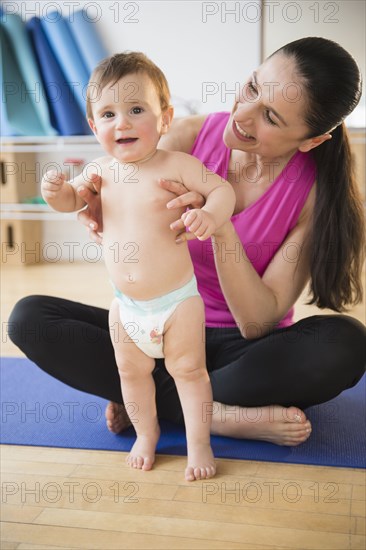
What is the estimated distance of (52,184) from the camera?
1171 millimetres

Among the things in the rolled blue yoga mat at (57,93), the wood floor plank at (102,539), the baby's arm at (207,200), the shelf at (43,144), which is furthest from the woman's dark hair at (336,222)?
the rolled blue yoga mat at (57,93)

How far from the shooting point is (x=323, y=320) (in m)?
1.36

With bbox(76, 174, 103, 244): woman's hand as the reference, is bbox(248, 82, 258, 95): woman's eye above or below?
above

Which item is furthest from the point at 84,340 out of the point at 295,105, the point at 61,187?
the point at 295,105

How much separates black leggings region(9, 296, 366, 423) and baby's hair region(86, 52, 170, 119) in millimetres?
478

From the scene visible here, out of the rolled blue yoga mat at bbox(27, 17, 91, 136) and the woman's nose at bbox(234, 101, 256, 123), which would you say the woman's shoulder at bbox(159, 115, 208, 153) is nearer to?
the woman's nose at bbox(234, 101, 256, 123)

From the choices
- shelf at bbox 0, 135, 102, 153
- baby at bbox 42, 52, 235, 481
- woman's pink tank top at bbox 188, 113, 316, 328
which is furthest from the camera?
shelf at bbox 0, 135, 102, 153

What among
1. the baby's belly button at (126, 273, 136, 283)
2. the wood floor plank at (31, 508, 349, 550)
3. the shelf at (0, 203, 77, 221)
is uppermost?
the baby's belly button at (126, 273, 136, 283)

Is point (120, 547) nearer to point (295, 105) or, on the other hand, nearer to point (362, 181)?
point (295, 105)

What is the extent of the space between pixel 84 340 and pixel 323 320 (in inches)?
18.8

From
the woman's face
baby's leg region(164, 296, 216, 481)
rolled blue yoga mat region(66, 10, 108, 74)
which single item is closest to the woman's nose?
the woman's face

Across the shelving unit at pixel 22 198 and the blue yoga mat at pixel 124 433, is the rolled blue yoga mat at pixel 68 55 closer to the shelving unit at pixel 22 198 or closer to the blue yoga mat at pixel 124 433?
the shelving unit at pixel 22 198

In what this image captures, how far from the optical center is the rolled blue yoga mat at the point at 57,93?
3.44m

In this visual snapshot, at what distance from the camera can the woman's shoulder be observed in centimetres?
149
